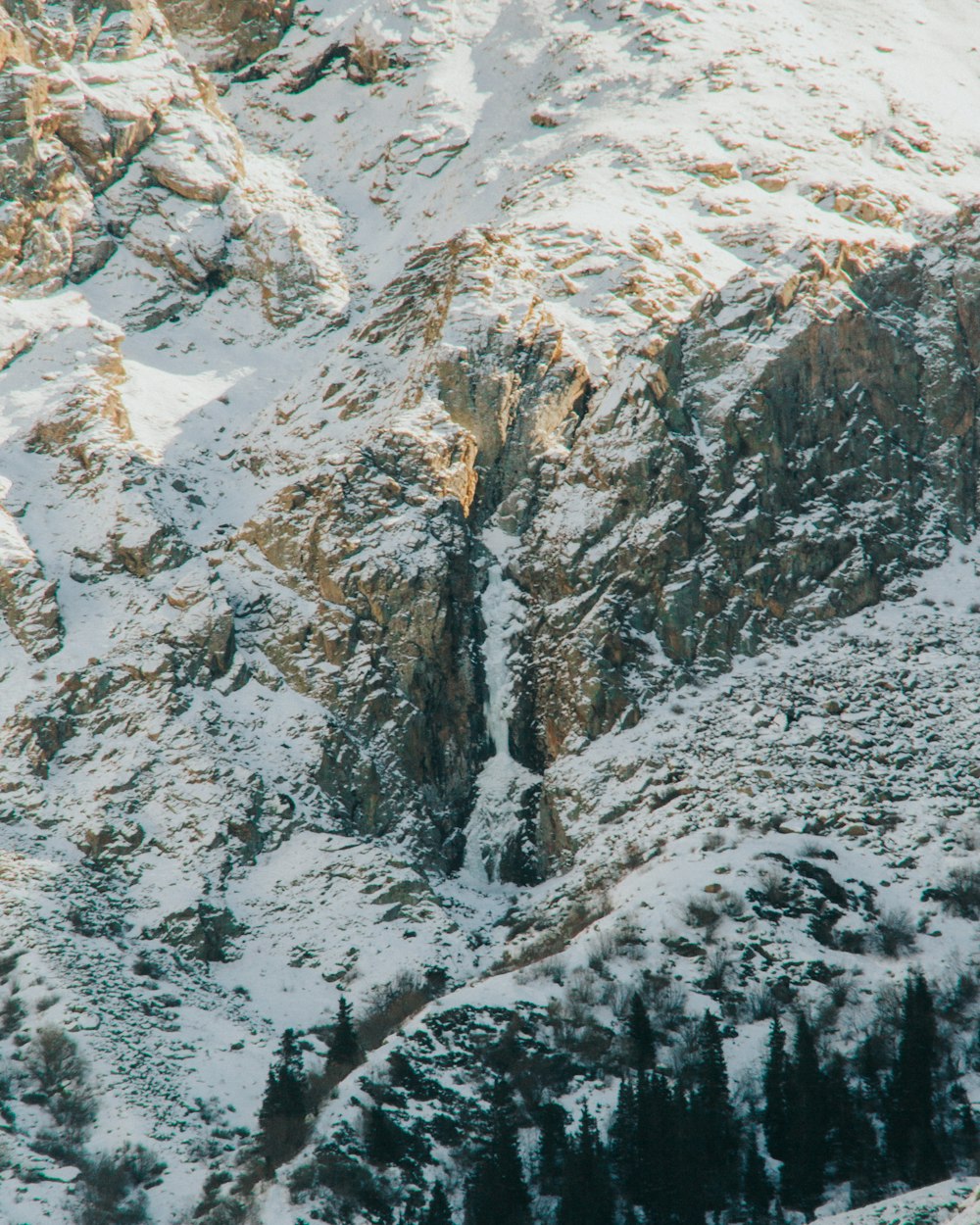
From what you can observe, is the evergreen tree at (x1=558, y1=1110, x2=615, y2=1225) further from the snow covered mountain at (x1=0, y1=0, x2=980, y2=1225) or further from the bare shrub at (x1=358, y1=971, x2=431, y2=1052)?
the bare shrub at (x1=358, y1=971, x2=431, y2=1052)

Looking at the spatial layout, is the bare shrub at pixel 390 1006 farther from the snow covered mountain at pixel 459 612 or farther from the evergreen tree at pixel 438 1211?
the evergreen tree at pixel 438 1211

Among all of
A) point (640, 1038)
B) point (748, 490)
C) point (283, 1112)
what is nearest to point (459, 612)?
point (748, 490)

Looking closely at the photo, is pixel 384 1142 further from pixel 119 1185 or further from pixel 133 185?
pixel 133 185

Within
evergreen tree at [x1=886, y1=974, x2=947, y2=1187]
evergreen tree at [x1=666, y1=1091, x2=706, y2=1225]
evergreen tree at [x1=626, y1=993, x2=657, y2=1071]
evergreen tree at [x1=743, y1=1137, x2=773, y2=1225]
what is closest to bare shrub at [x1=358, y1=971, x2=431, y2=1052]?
evergreen tree at [x1=626, y1=993, x2=657, y2=1071]

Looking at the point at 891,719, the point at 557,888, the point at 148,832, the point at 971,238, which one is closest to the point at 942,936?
the point at 891,719

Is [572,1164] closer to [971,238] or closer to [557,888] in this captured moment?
[557,888]

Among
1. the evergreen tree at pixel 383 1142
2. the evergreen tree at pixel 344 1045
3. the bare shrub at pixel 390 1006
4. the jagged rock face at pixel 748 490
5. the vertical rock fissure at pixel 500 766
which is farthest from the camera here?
the jagged rock face at pixel 748 490

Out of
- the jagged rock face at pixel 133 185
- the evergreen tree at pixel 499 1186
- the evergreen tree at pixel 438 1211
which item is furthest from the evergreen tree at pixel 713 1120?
the jagged rock face at pixel 133 185
